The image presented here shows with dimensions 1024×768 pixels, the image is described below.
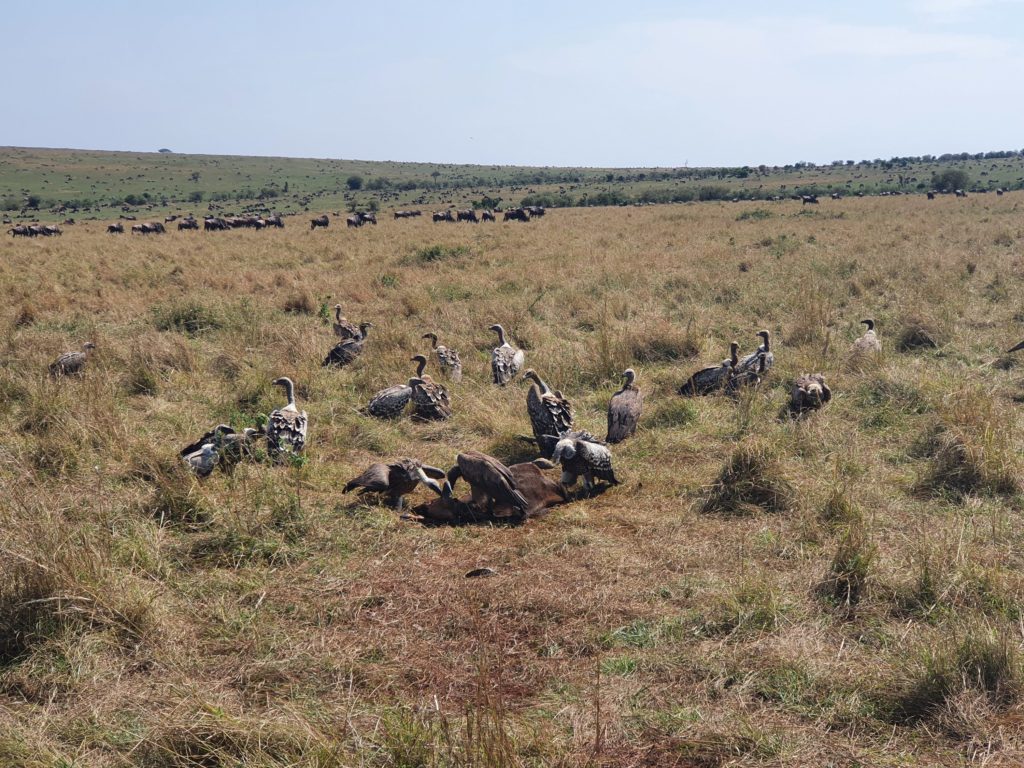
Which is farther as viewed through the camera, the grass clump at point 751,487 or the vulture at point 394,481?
the vulture at point 394,481

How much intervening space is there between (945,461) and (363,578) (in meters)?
4.43

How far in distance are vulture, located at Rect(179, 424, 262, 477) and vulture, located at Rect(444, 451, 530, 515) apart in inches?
70.1

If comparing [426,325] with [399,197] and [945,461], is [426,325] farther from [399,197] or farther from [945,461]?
[399,197]

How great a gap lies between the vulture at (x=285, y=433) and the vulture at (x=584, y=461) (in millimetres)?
2281

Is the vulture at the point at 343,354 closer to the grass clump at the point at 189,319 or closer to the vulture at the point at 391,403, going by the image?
the vulture at the point at 391,403

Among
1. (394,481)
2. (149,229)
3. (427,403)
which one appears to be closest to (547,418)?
(427,403)

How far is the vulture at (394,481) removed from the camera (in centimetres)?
555

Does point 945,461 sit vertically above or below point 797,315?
below

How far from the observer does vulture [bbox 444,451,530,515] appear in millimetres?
5277

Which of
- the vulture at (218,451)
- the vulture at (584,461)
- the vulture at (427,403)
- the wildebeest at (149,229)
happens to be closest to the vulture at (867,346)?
the vulture at (584,461)

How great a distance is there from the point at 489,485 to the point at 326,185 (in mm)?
84105

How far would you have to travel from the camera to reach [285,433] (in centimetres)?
643

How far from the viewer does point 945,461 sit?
5.64 meters

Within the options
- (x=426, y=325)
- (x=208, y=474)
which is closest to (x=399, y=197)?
(x=426, y=325)
